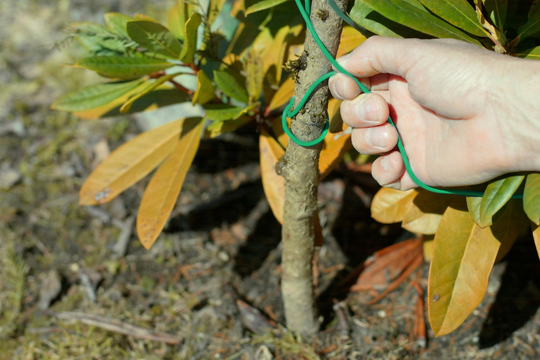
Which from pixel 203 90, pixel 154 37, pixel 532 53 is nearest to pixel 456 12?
pixel 532 53

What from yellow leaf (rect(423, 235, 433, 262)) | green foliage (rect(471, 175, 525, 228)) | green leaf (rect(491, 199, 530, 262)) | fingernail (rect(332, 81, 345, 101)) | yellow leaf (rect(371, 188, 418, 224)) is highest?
fingernail (rect(332, 81, 345, 101))

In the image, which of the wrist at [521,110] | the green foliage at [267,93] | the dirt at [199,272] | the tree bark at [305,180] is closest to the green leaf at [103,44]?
the green foliage at [267,93]

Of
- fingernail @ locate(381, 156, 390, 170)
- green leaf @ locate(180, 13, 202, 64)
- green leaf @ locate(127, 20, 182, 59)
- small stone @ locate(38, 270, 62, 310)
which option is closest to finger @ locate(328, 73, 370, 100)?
fingernail @ locate(381, 156, 390, 170)

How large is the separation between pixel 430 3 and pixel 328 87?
0.35 metres

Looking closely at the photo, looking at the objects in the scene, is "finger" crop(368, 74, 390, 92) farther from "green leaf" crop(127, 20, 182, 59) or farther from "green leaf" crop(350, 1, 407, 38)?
"green leaf" crop(127, 20, 182, 59)

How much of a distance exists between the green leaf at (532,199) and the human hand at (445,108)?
45mm

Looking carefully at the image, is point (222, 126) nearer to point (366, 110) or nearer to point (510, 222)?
point (366, 110)

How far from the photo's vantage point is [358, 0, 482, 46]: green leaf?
3.26 ft

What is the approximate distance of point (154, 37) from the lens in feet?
4.25

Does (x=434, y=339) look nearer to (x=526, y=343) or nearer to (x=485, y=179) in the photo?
(x=526, y=343)

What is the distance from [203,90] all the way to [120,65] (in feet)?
0.92

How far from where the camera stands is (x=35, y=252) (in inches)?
85.9

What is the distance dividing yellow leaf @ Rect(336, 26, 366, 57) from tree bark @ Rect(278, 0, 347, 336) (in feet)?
1.17

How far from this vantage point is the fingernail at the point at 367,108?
43.3 inches
